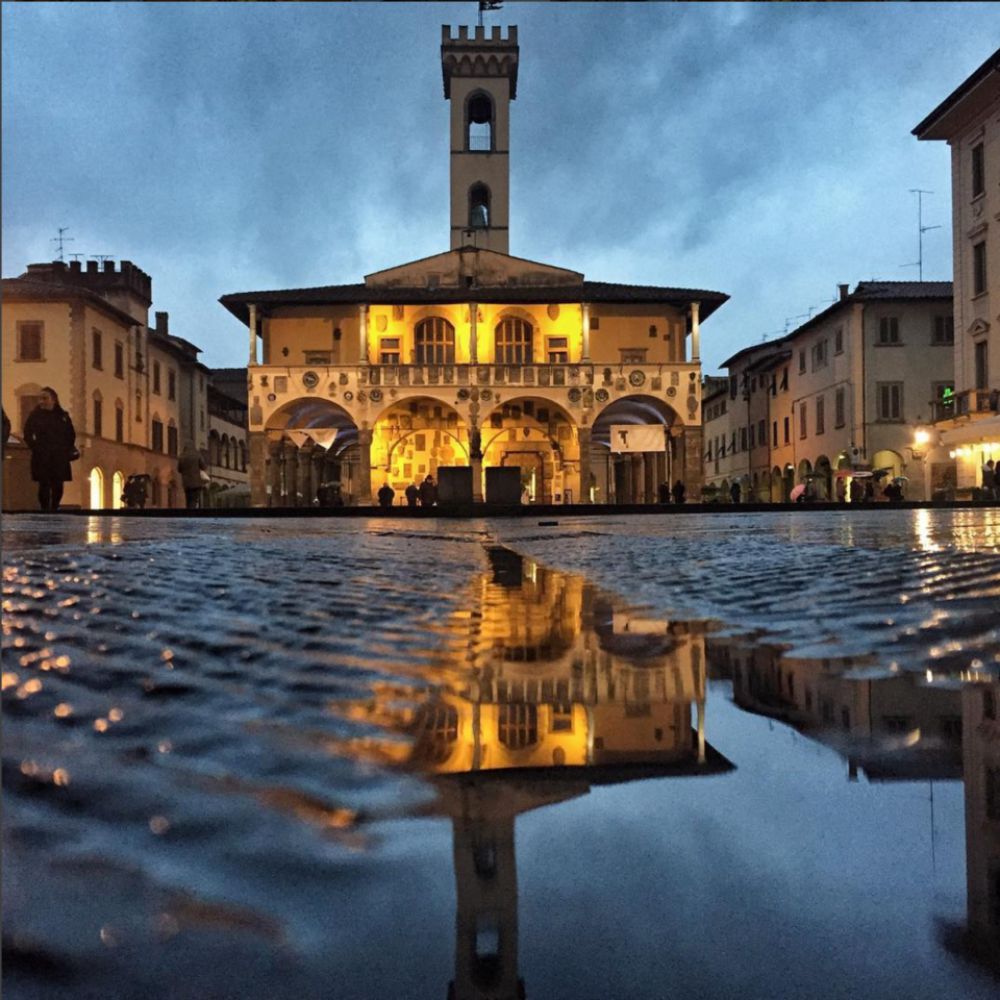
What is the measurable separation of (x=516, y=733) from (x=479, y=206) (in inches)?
1982

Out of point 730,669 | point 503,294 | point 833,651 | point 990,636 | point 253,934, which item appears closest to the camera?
point 253,934

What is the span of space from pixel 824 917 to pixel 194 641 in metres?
1.32

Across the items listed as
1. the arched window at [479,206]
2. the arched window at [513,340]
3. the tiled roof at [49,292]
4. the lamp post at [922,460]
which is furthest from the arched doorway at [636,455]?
the tiled roof at [49,292]

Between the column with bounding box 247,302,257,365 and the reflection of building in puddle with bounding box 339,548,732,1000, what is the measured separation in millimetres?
35362

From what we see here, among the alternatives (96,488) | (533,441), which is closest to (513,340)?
(533,441)

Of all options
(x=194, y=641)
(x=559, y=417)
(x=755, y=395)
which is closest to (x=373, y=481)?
(x=559, y=417)

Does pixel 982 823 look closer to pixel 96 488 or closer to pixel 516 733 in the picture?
pixel 516 733

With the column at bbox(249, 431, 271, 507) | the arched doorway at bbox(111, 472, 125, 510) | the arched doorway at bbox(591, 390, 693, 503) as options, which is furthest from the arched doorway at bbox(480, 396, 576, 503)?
the arched doorway at bbox(111, 472, 125, 510)

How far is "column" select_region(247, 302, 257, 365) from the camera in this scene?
35875 millimetres

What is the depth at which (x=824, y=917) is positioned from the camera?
0.64 m

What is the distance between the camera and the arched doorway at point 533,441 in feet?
124

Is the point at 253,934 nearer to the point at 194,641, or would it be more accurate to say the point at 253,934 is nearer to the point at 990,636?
the point at 194,641

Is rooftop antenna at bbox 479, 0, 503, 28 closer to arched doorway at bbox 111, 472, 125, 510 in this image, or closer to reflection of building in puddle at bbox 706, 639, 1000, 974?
arched doorway at bbox 111, 472, 125, 510

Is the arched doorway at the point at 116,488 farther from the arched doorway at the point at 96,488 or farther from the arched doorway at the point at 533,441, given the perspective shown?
the arched doorway at the point at 533,441
